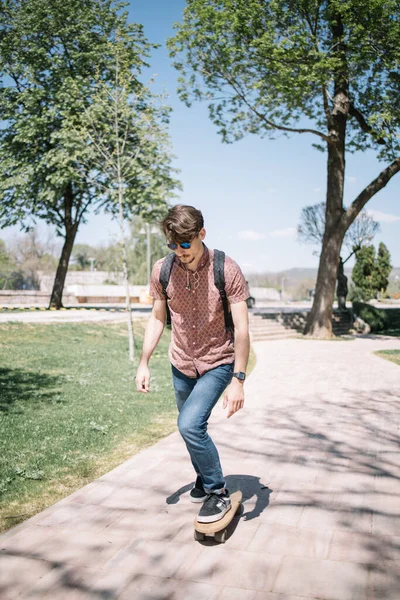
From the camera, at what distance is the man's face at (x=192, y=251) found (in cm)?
318

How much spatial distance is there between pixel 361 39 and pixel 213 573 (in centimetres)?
1573

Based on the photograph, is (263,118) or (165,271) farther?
(263,118)

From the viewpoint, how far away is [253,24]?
16141 millimetres

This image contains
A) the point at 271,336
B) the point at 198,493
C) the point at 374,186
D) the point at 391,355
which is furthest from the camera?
the point at 271,336

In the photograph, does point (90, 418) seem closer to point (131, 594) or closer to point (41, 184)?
point (131, 594)

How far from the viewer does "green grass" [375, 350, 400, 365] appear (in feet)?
43.8

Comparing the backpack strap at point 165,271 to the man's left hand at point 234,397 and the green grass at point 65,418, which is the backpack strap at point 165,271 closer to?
the man's left hand at point 234,397

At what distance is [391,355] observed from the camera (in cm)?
1427

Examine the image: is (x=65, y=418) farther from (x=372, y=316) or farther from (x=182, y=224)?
(x=372, y=316)

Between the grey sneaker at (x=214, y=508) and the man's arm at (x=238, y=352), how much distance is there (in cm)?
56

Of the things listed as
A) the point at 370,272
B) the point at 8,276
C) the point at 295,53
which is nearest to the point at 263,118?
the point at 295,53

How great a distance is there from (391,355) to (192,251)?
484 inches

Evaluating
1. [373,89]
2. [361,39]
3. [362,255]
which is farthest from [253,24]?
[362,255]

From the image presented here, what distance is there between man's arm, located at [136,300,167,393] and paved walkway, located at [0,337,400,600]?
0.94 metres
